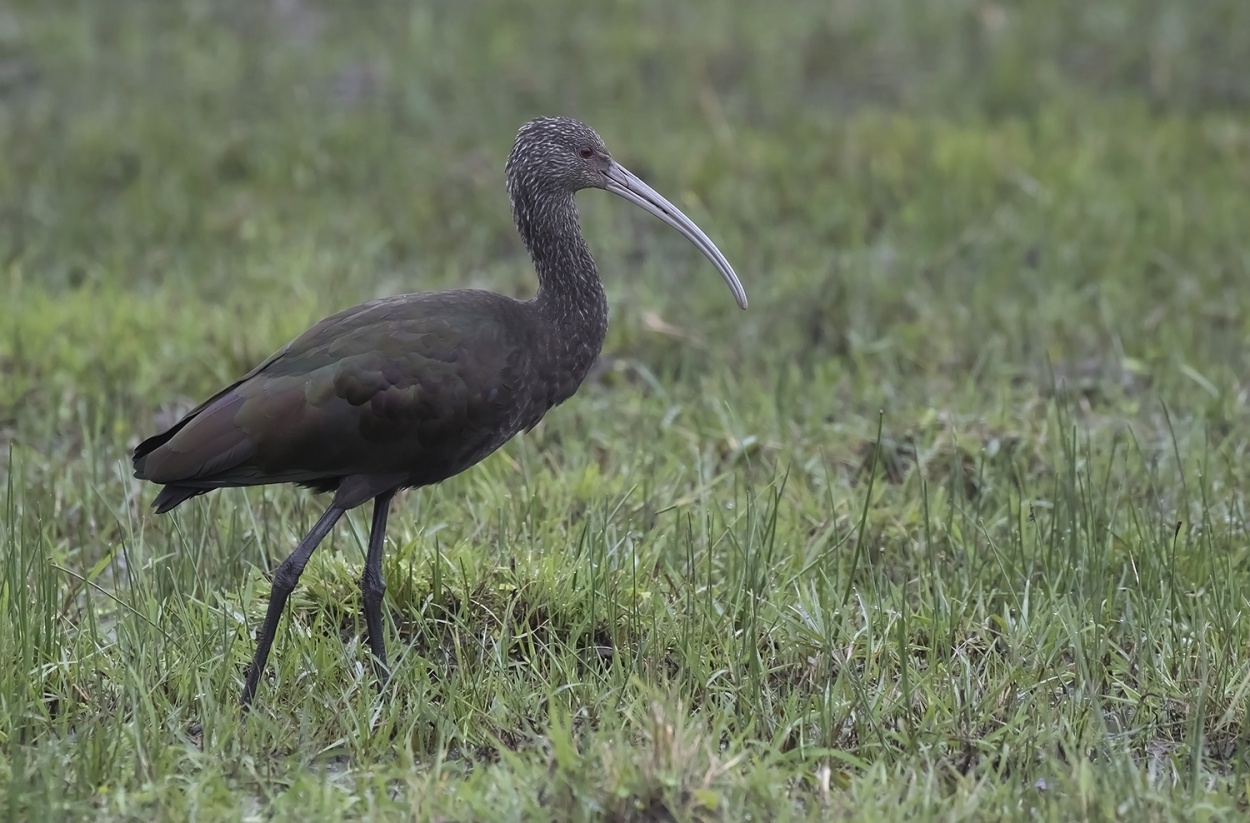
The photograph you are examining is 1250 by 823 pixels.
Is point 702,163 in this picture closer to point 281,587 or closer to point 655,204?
point 655,204

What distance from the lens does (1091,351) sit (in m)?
6.63

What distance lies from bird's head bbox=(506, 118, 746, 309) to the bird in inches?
13.6

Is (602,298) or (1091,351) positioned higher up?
(602,298)

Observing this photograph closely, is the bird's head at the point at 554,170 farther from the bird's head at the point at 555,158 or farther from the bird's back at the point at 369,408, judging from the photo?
the bird's back at the point at 369,408

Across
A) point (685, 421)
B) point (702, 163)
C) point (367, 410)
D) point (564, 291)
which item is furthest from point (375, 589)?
point (702, 163)

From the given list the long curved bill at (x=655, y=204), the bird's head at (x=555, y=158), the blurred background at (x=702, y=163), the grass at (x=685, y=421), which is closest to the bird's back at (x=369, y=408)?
the grass at (x=685, y=421)

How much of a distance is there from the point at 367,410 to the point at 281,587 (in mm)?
457

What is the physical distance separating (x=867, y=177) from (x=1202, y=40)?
332cm

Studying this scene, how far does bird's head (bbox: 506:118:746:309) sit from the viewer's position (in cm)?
444

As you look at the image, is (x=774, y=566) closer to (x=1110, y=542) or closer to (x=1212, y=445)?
(x=1110, y=542)

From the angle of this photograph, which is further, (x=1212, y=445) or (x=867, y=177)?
(x=867, y=177)

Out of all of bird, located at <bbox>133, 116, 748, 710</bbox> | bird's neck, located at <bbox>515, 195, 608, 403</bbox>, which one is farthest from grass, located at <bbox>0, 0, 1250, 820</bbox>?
bird's neck, located at <bbox>515, 195, 608, 403</bbox>

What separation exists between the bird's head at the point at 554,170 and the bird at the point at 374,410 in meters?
0.34

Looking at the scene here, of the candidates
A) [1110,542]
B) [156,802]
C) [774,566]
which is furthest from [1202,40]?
[156,802]
